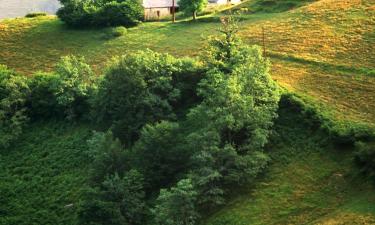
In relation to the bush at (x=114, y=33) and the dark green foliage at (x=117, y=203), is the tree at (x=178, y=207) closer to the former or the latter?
the dark green foliage at (x=117, y=203)

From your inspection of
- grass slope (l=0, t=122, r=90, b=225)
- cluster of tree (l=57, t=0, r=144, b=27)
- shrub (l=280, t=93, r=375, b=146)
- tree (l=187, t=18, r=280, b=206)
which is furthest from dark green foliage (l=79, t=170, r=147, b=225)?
cluster of tree (l=57, t=0, r=144, b=27)

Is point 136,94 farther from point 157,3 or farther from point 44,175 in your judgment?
point 157,3

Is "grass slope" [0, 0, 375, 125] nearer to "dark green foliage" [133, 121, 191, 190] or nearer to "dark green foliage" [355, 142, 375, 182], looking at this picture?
"dark green foliage" [355, 142, 375, 182]

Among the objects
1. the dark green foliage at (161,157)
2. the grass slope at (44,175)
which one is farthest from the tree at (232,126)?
the grass slope at (44,175)

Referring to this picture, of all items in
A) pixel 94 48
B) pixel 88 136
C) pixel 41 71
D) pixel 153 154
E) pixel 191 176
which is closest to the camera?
pixel 191 176

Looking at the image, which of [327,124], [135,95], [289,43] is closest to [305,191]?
[327,124]

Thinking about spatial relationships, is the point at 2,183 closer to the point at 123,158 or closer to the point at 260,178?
the point at 123,158

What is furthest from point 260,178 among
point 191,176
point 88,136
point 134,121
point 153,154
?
point 88,136
